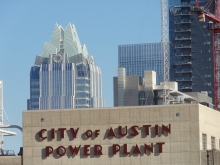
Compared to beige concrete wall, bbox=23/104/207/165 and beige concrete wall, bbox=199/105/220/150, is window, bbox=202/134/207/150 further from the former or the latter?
beige concrete wall, bbox=23/104/207/165

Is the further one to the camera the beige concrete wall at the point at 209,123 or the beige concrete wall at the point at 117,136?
the beige concrete wall at the point at 209,123

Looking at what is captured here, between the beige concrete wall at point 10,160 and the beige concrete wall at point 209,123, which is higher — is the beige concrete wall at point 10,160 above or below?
below

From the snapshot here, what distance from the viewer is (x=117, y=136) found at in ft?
452

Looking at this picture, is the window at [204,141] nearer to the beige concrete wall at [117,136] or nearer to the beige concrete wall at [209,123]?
the beige concrete wall at [209,123]

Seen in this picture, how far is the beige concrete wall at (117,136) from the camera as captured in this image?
444ft

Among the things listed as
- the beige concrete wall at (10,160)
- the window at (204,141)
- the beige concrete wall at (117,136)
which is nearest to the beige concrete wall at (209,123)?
the window at (204,141)

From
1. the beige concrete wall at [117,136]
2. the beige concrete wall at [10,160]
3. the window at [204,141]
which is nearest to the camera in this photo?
the beige concrete wall at [117,136]

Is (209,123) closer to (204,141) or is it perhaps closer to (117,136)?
(204,141)

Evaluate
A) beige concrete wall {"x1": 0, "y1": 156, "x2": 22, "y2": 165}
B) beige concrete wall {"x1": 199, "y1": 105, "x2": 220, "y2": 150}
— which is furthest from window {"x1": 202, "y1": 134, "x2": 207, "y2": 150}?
beige concrete wall {"x1": 0, "y1": 156, "x2": 22, "y2": 165}

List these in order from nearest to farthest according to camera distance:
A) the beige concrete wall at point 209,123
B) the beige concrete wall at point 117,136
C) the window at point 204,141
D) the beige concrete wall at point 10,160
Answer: the beige concrete wall at point 117,136
the beige concrete wall at point 209,123
the window at point 204,141
the beige concrete wall at point 10,160

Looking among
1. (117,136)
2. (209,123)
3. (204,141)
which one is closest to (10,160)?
(117,136)

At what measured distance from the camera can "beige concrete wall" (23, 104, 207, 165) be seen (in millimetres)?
135375

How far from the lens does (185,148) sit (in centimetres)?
13512

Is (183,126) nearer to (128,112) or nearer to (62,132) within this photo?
(128,112)
